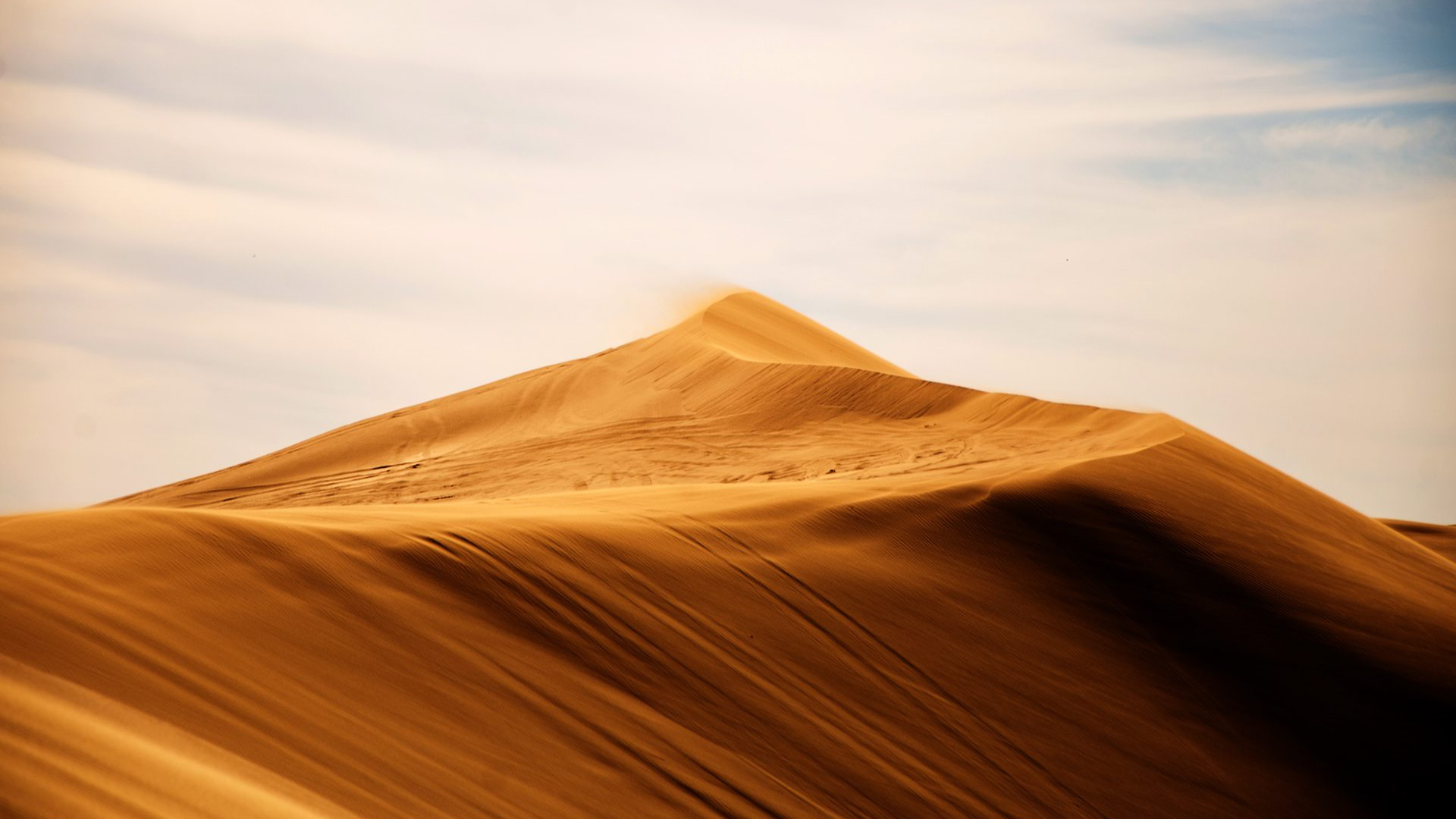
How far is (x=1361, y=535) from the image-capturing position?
1193 centimetres

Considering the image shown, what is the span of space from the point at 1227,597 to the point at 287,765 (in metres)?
7.84

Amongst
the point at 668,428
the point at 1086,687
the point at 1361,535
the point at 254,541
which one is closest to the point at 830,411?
the point at 668,428

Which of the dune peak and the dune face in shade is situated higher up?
the dune peak

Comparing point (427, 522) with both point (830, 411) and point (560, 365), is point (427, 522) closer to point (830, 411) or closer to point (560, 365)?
point (830, 411)

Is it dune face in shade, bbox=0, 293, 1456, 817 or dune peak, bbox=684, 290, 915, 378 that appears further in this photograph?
dune peak, bbox=684, 290, 915, 378

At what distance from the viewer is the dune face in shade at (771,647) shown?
551 centimetres

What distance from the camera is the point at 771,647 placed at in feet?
27.1

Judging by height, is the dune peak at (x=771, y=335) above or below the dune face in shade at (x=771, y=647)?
above

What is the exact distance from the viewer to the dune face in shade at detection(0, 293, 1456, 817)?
18.1 feet

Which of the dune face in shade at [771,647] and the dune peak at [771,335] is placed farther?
the dune peak at [771,335]

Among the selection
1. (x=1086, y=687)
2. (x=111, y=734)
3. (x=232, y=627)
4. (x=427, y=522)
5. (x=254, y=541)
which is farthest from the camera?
(x=1086, y=687)

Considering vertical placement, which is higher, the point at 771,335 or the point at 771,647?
the point at 771,335

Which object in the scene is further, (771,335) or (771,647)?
(771,335)

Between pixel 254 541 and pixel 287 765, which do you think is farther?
pixel 254 541
